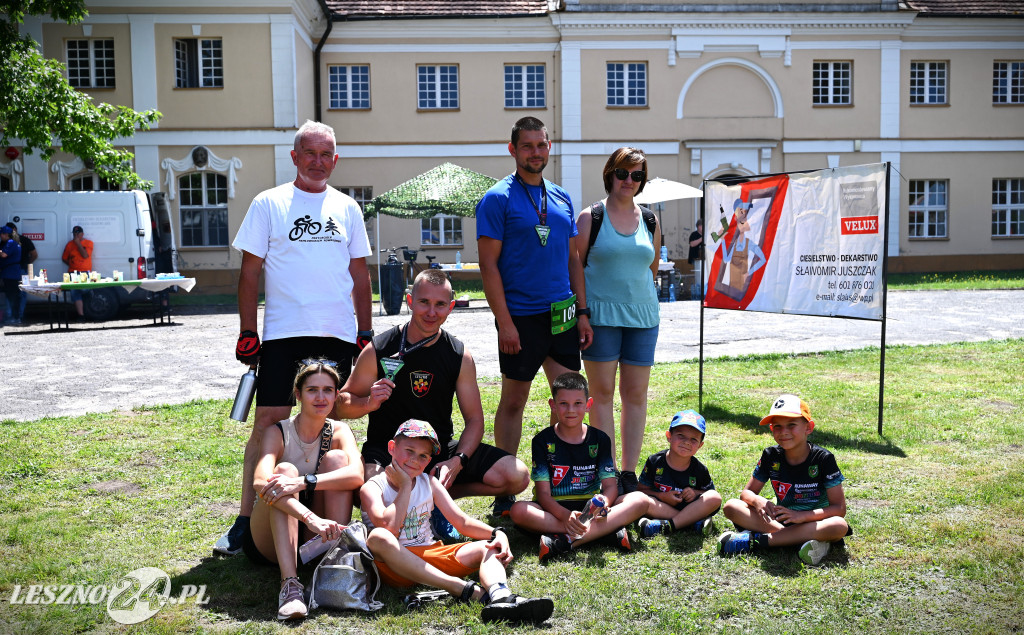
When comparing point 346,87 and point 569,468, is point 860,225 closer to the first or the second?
point 569,468

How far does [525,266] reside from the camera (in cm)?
524

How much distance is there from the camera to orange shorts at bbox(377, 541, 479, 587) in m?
4.12

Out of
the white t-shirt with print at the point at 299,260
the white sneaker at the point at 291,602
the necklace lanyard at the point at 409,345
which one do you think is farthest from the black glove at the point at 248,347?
the white sneaker at the point at 291,602

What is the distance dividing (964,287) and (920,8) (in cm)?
1125

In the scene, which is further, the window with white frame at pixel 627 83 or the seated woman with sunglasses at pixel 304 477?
the window with white frame at pixel 627 83

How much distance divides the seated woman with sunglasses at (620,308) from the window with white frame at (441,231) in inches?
903

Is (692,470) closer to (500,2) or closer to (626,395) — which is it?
(626,395)

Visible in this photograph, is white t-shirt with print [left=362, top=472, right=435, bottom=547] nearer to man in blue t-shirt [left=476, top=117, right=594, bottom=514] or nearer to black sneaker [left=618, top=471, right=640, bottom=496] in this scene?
man in blue t-shirt [left=476, top=117, right=594, bottom=514]

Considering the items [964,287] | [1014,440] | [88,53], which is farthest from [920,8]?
[1014,440]

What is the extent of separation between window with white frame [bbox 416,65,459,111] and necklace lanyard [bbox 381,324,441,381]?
24.2 m

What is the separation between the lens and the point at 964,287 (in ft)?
74.8

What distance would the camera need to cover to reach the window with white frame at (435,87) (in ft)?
92.5

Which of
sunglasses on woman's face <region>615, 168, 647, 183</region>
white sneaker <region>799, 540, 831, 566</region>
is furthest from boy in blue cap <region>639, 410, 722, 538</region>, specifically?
sunglasses on woman's face <region>615, 168, 647, 183</region>

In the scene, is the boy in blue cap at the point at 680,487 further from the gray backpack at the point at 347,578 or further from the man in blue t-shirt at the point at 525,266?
the gray backpack at the point at 347,578
